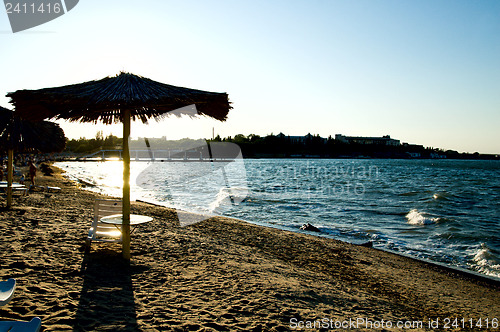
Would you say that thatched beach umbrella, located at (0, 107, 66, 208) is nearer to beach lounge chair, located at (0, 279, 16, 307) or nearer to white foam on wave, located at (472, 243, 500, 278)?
beach lounge chair, located at (0, 279, 16, 307)

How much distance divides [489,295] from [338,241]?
502 cm

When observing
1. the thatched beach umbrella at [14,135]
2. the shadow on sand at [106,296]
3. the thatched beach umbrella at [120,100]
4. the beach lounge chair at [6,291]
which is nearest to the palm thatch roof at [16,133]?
the thatched beach umbrella at [14,135]

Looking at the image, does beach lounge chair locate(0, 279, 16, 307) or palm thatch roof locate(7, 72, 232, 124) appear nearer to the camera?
beach lounge chair locate(0, 279, 16, 307)

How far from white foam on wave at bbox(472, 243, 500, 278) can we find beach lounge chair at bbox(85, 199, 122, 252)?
995 cm

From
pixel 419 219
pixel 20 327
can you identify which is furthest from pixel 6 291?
pixel 419 219

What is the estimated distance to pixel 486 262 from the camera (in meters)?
10.7

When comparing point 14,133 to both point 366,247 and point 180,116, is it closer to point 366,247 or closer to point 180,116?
point 180,116

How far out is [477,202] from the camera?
91.6 feet

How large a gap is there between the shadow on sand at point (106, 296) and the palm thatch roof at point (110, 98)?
2.71 metres

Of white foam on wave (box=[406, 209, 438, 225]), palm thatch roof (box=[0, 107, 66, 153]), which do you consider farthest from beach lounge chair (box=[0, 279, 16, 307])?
white foam on wave (box=[406, 209, 438, 225])

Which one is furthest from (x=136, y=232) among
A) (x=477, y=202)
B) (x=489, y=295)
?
(x=477, y=202)

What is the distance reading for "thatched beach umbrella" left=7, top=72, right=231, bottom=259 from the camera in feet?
17.8

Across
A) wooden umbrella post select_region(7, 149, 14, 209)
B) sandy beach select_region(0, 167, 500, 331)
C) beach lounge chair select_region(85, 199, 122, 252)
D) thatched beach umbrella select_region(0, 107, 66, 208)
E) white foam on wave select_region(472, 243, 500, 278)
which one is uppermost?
thatched beach umbrella select_region(0, 107, 66, 208)

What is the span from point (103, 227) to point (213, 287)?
3.05 m
